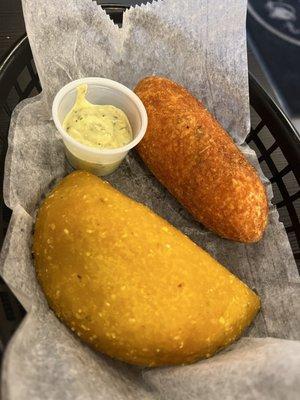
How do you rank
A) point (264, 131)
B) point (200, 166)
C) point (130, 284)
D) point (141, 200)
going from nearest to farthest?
point (130, 284), point (200, 166), point (141, 200), point (264, 131)

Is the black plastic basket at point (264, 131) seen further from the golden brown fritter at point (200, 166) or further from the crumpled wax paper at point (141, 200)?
the golden brown fritter at point (200, 166)

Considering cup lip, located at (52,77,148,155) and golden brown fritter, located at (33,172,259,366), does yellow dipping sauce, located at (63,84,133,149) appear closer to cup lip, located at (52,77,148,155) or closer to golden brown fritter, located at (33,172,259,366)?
cup lip, located at (52,77,148,155)

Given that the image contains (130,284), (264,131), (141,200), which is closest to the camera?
(130,284)

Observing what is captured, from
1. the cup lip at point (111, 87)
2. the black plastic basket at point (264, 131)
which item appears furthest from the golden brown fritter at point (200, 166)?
the black plastic basket at point (264, 131)

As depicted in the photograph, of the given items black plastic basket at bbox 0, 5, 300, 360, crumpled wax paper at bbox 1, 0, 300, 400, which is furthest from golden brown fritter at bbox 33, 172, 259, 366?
black plastic basket at bbox 0, 5, 300, 360

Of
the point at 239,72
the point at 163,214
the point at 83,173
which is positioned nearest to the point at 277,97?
the point at 239,72

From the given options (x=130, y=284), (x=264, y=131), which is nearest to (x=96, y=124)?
(x=130, y=284)

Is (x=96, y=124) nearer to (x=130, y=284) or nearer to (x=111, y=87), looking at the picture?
(x=111, y=87)
